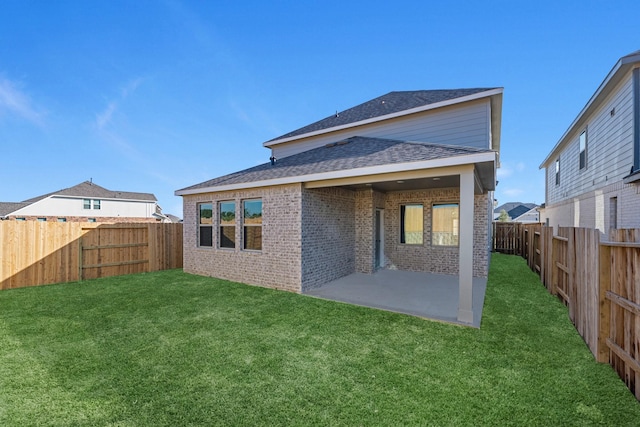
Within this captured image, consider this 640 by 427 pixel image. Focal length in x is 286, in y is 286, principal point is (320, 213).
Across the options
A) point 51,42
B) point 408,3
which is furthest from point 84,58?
point 408,3

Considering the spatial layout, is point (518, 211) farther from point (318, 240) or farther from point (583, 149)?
point (318, 240)

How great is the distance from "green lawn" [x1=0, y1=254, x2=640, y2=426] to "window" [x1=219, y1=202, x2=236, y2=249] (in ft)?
10.8

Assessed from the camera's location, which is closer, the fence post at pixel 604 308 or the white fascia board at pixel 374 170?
the fence post at pixel 604 308

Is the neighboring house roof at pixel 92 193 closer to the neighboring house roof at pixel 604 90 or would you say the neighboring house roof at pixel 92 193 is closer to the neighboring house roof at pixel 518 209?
the neighboring house roof at pixel 604 90

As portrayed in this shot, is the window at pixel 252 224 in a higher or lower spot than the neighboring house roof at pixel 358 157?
lower

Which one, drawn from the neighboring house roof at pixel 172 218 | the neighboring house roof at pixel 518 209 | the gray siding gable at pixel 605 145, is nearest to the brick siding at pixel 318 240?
the gray siding gable at pixel 605 145

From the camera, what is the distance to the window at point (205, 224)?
397 inches

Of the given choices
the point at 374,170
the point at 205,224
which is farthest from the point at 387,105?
the point at 205,224

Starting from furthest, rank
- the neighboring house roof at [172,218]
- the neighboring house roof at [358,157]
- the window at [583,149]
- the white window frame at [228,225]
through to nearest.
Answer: the neighboring house roof at [172,218] < the window at [583,149] < the white window frame at [228,225] < the neighboring house roof at [358,157]

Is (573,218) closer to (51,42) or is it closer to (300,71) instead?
(300,71)

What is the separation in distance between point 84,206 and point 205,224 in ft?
97.9

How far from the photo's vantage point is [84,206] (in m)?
31.0

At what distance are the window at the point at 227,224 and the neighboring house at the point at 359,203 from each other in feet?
0.11

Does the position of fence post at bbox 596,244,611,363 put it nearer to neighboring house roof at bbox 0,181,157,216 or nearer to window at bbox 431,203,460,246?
window at bbox 431,203,460,246
